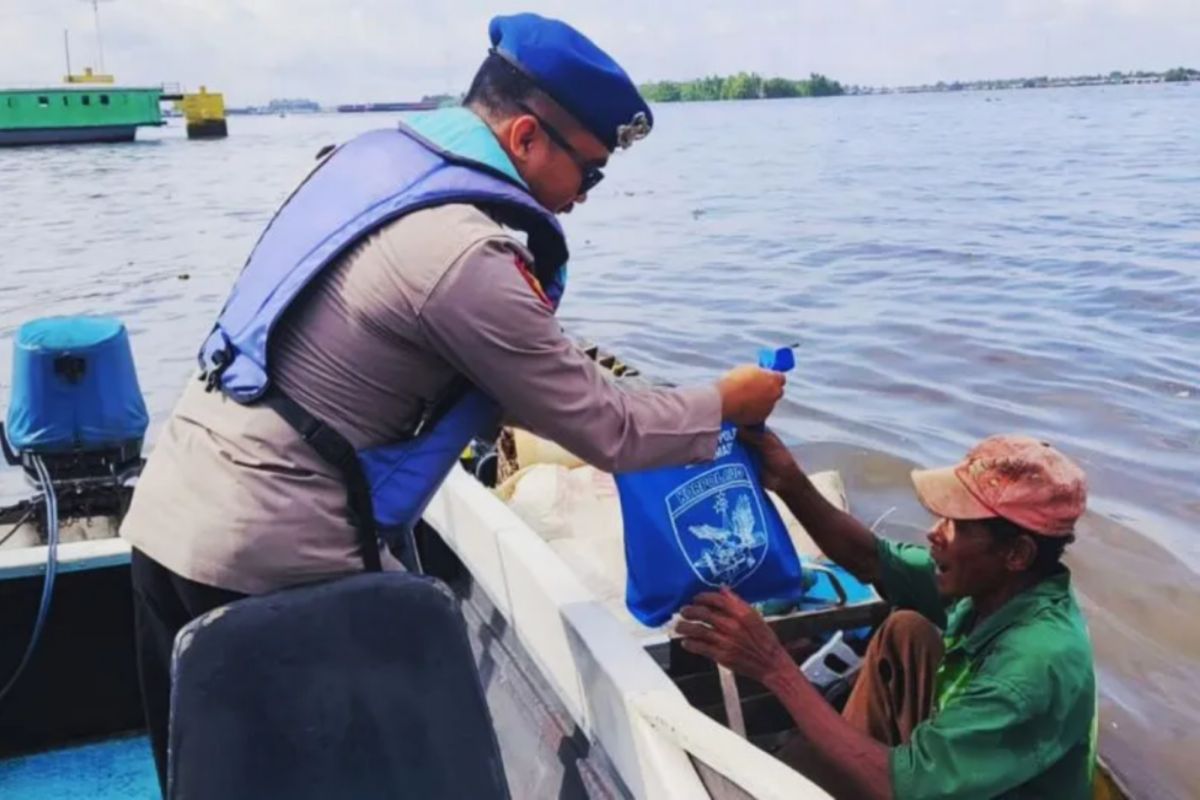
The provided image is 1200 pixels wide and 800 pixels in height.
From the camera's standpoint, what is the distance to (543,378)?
192cm

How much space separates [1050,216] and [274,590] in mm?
18572

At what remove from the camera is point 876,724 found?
101 inches

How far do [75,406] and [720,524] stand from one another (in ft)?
9.27

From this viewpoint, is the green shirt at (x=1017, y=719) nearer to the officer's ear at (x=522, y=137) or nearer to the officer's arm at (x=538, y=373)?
the officer's arm at (x=538, y=373)

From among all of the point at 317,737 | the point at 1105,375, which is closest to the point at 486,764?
the point at 317,737

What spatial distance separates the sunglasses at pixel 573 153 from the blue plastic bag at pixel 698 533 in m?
0.69

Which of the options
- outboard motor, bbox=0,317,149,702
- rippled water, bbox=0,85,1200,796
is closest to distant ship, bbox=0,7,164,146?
rippled water, bbox=0,85,1200,796

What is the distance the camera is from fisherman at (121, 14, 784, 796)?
1.89m

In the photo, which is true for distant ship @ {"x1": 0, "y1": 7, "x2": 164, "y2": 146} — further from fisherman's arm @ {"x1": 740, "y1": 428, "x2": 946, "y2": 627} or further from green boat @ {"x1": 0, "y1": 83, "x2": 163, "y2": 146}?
fisherman's arm @ {"x1": 740, "y1": 428, "x2": 946, "y2": 627}

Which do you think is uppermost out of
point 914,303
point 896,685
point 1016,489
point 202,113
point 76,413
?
point 1016,489

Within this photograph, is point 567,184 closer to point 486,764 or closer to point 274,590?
point 274,590

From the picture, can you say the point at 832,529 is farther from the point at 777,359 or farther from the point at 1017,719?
the point at 1017,719

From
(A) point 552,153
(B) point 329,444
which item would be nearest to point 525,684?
(B) point 329,444

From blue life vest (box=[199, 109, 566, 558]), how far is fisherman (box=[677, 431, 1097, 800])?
0.77 meters
